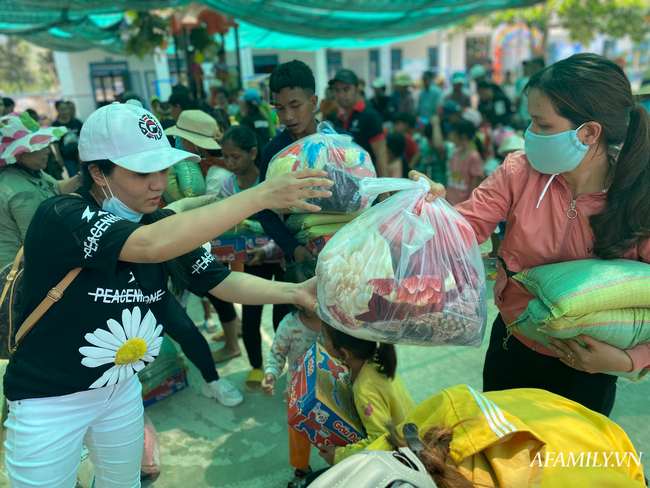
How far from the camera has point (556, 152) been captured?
146 cm

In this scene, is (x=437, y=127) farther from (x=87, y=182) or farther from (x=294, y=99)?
A: (x=87, y=182)

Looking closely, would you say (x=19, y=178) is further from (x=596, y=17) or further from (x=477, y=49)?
(x=477, y=49)

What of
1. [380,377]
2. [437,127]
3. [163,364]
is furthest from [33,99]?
[380,377]

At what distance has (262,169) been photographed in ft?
7.78

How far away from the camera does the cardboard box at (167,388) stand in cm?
279

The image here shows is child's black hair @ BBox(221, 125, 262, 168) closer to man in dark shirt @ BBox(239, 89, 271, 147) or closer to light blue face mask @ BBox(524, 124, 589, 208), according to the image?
man in dark shirt @ BBox(239, 89, 271, 147)

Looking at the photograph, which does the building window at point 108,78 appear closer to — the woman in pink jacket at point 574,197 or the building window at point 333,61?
the building window at point 333,61

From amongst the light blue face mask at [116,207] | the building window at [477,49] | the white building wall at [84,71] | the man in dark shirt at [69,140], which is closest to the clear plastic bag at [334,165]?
the light blue face mask at [116,207]

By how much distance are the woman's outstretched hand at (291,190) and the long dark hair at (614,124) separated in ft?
2.73

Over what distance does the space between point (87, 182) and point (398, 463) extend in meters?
1.22

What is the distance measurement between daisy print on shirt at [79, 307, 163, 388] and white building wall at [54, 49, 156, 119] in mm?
17202

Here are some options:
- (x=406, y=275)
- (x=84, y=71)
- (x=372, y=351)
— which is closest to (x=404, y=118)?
(x=372, y=351)

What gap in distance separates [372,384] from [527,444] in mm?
922

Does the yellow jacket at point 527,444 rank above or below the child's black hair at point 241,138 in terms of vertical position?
below
